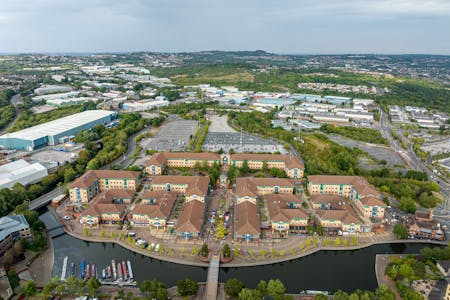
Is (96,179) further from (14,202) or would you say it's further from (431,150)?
(431,150)

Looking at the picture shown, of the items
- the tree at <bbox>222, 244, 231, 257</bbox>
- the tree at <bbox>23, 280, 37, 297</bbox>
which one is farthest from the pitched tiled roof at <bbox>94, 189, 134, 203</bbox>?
the tree at <bbox>222, 244, 231, 257</bbox>

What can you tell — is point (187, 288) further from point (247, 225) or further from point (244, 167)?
point (244, 167)

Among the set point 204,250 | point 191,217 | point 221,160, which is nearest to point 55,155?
point 221,160

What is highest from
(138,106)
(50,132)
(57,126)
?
(138,106)

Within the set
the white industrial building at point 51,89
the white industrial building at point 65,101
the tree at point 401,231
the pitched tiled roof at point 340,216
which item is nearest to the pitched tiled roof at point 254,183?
the pitched tiled roof at point 340,216

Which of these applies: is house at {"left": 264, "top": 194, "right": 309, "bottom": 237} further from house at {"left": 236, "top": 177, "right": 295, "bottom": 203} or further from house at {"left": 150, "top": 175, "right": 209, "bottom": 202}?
house at {"left": 150, "top": 175, "right": 209, "bottom": 202}

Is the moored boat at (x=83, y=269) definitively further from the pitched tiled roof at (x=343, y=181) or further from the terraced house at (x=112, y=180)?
the pitched tiled roof at (x=343, y=181)
